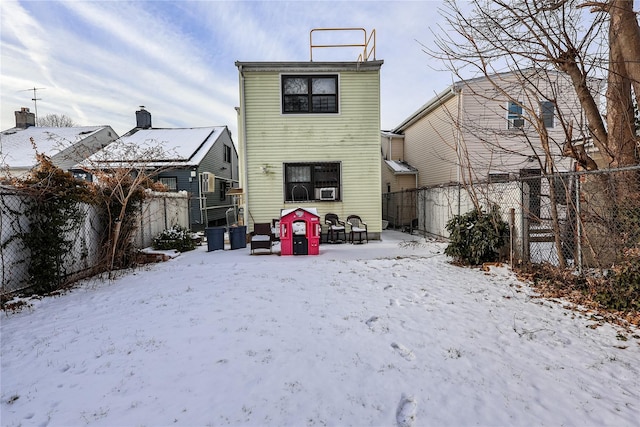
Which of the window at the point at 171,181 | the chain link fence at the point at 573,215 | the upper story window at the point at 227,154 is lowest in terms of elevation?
the chain link fence at the point at 573,215

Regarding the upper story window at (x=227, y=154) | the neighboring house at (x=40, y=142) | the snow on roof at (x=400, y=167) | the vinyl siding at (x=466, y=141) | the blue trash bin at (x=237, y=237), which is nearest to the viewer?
the blue trash bin at (x=237, y=237)

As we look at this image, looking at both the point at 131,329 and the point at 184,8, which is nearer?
the point at 131,329

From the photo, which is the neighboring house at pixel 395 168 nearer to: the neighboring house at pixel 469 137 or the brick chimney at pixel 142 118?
the neighboring house at pixel 469 137

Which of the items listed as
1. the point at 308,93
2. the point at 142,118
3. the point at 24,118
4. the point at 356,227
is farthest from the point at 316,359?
the point at 24,118

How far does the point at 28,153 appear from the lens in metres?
18.1

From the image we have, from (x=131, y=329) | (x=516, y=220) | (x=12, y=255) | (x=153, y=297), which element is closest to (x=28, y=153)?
(x=12, y=255)

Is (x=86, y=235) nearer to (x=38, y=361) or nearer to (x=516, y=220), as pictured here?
(x=38, y=361)

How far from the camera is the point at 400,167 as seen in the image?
17125 mm

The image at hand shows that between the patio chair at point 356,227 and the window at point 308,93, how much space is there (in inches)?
150

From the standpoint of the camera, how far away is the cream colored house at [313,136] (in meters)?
10.7

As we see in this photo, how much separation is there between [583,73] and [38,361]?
7.71 meters

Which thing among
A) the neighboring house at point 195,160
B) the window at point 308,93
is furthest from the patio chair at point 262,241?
the neighboring house at point 195,160

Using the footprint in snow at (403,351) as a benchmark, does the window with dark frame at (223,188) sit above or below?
above

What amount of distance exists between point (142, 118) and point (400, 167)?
55.8 feet
